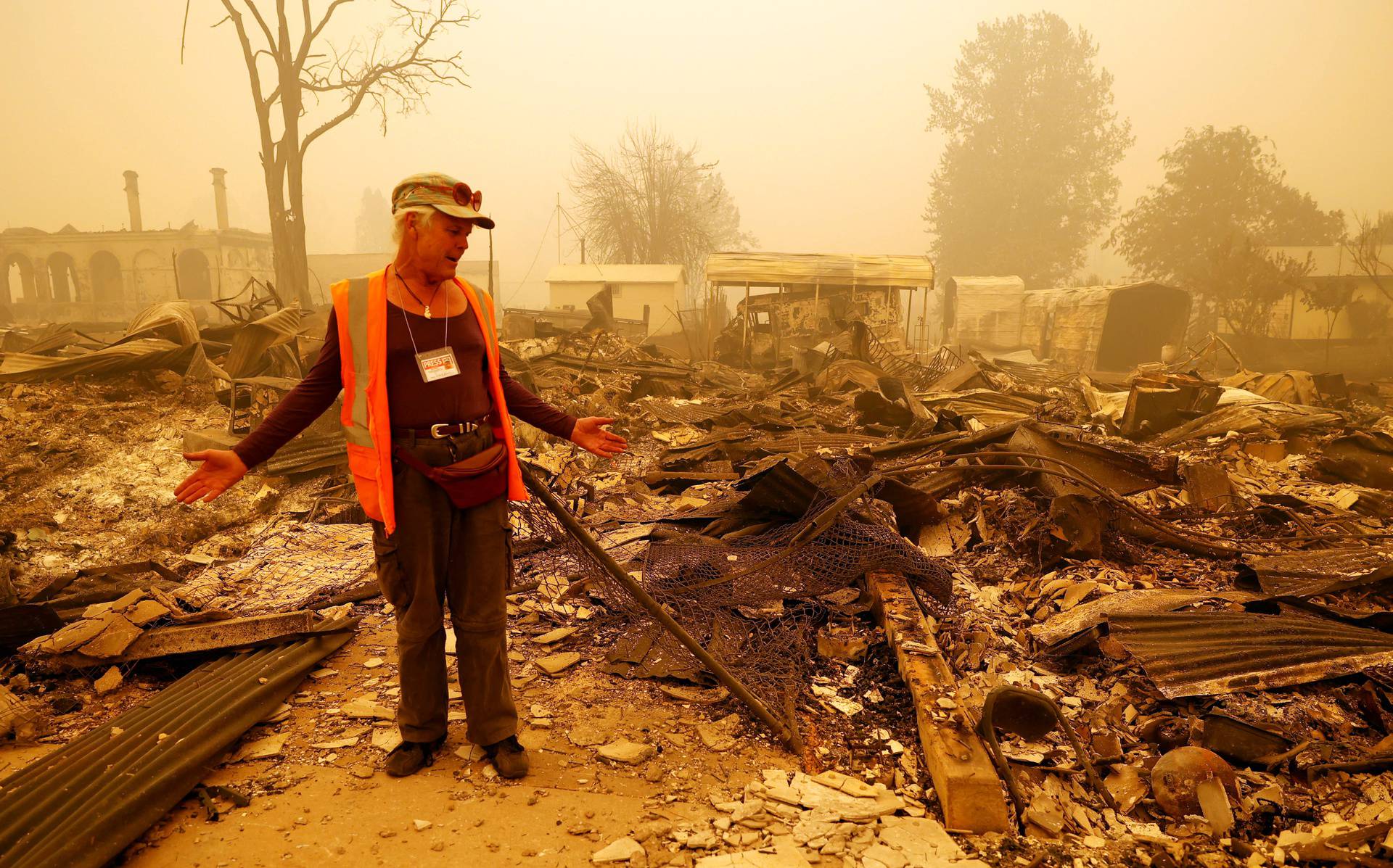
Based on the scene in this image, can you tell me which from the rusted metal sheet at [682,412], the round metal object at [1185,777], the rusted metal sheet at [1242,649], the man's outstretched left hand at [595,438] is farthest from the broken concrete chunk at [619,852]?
the rusted metal sheet at [682,412]

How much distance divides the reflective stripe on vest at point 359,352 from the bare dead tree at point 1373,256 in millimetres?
24388

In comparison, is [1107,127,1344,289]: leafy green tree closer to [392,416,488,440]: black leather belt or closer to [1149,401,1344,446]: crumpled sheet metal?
[1149,401,1344,446]: crumpled sheet metal

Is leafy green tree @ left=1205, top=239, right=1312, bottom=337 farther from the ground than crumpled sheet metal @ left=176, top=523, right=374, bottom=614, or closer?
farther from the ground

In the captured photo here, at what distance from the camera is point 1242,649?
125 inches

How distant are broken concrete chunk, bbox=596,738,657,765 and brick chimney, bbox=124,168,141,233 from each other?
1688 inches

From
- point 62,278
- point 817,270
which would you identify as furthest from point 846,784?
point 62,278

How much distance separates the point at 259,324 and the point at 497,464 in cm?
779

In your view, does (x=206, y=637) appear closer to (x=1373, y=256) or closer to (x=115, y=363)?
(x=115, y=363)

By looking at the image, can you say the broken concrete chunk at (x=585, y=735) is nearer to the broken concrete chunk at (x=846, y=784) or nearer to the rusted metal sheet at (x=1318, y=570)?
the broken concrete chunk at (x=846, y=784)

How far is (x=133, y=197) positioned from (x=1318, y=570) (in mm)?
46307

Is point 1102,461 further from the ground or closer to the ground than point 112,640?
further from the ground

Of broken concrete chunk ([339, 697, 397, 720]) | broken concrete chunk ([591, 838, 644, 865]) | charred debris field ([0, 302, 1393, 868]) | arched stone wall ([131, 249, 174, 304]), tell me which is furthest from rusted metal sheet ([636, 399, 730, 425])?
arched stone wall ([131, 249, 174, 304])

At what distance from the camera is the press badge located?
2457 mm

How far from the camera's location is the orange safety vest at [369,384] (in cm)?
239
